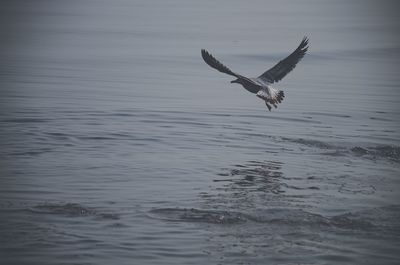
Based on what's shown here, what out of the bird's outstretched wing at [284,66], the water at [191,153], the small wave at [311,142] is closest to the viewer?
the water at [191,153]

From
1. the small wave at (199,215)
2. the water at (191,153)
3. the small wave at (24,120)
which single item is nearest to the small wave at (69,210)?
the water at (191,153)

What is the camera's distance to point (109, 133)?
14.8m

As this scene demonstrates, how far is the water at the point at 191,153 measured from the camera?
336 inches

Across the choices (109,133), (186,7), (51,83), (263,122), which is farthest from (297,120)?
(186,7)

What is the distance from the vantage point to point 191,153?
13289 millimetres

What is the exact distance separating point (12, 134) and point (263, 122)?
17.3 feet

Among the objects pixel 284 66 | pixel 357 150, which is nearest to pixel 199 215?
pixel 357 150

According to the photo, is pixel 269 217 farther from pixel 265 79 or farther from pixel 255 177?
pixel 265 79

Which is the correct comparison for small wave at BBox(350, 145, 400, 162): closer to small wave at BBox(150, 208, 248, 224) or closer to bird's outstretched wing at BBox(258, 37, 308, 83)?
bird's outstretched wing at BBox(258, 37, 308, 83)

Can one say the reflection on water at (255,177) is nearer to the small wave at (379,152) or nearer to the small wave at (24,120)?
the small wave at (379,152)

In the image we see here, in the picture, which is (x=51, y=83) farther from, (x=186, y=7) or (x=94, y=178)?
(x=186, y=7)

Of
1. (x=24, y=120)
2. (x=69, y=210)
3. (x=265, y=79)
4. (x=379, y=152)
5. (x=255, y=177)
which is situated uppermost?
(x=265, y=79)

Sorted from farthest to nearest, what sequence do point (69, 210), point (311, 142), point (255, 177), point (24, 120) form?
point (24, 120) < point (311, 142) < point (255, 177) < point (69, 210)

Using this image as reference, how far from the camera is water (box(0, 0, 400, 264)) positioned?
336 inches
